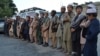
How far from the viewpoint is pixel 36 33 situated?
63.6ft

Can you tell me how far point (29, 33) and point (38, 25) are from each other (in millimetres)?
2150

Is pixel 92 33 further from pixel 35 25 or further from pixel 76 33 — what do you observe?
pixel 35 25

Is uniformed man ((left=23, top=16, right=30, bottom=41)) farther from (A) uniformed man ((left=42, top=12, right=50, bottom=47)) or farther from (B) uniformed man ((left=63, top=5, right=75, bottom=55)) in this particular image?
(B) uniformed man ((left=63, top=5, right=75, bottom=55))

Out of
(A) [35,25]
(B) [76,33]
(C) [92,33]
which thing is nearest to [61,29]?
(B) [76,33]

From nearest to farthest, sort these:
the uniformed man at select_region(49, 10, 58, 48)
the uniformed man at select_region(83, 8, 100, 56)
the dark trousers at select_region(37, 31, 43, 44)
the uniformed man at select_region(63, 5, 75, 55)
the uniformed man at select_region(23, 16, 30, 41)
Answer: the uniformed man at select_region(83, 8, 100, 56)
the uniformed man at select_region(63, 5, 75, 55)
the uniformed man at select_region(49, 10, 58, 48)
the dark trousers at select_region(37, 31, 43, 44)
the uniformed man at select_region(23, 16, 30, 41)

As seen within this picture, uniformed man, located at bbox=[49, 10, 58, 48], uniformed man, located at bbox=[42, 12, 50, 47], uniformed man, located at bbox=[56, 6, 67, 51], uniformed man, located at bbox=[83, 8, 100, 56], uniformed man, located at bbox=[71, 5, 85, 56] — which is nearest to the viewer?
uniformed man, located at bbox=[83, 8, 100, 56]

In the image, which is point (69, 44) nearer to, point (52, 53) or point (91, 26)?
point (52, 53)

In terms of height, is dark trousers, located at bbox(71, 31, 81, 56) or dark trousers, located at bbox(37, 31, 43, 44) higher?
dark trousers, located at bbox(71, 31, 81, 56)

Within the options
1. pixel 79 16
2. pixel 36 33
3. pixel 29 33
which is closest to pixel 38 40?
pixel 36 33

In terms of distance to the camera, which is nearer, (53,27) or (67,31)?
(67,31)

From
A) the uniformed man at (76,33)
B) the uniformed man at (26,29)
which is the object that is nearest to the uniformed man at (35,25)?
the uniformed man at (26,29)

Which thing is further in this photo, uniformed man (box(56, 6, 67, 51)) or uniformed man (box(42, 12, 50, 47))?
uniformed man (box(42, 12, 50, 47))

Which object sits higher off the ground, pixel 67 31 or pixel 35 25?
pixel 67 31

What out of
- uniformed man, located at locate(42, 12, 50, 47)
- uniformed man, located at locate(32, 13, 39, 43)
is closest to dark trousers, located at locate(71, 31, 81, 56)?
uniformed man, located at locate(42, 12, 50, 47)
